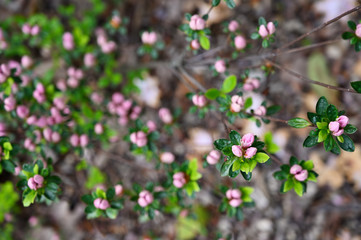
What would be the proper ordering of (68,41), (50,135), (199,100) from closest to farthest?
(199,100) → (50,135) → (68,41)

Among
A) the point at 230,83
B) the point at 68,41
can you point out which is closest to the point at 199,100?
the point at 230,83

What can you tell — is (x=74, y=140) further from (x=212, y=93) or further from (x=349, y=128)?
(x=349, y=128)

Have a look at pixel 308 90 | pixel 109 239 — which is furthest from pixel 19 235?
pixel 308 90

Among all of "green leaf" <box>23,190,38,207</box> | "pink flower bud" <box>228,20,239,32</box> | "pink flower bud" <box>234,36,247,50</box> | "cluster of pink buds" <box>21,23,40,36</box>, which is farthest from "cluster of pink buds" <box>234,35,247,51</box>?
"cluster of pink buds" <box>21,23,40,36</box>

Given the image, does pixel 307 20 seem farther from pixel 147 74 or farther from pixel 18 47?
pixel 18 47

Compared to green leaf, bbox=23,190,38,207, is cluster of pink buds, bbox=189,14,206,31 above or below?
above

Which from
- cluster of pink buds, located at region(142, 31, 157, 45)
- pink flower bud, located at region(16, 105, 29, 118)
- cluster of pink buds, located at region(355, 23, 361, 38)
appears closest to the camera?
cluster of pink buds, located at region(355, 23, 361, 38)

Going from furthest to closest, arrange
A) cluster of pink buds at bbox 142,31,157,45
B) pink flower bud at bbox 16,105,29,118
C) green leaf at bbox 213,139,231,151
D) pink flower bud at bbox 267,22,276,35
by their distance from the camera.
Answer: cluster of pink buds at bbox 142,31,157,45 → pink flower bud at bbox 16,105,29,118 → pink flower bud at bbox 267,22,276,35 → green leaf at bbox 213,139,231,151

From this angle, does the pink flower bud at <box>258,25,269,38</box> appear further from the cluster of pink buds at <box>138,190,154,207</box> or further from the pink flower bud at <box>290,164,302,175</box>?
the cluster of pink buds at <box>138,190,154,207</box>

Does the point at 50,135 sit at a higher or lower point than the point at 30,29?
lower
